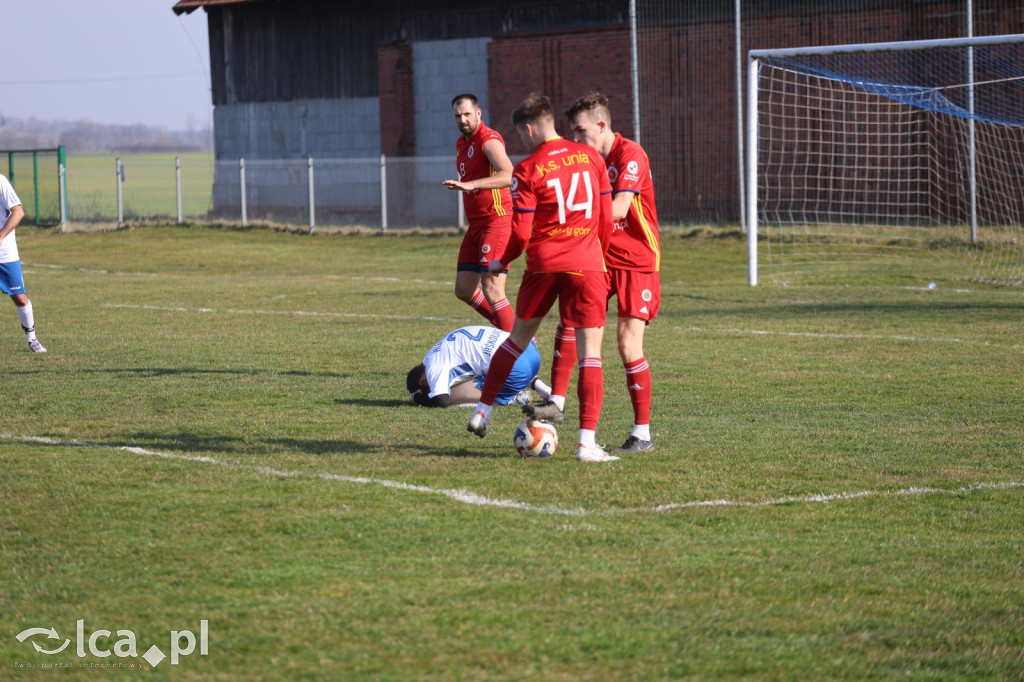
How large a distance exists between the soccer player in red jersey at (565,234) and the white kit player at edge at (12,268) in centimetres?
695

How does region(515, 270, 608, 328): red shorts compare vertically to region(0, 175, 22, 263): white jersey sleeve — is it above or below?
below

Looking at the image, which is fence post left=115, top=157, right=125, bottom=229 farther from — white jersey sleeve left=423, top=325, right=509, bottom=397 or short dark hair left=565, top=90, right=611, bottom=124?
short dark hair left=565, top=90, right=611, bottom=124

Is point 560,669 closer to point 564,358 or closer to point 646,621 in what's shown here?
point 646,621

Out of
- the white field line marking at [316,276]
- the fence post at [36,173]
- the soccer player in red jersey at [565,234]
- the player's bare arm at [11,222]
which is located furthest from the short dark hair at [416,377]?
the fence post at [36,173]

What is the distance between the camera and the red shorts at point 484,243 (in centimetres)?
1036

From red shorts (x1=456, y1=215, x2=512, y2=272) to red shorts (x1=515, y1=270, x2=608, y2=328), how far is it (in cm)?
317

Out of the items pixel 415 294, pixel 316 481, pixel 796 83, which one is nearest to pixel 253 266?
pixel 415 294

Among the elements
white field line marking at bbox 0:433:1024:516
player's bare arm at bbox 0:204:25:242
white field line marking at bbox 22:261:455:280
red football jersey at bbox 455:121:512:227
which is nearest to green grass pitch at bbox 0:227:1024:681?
white field line marking at bbox 0:433:1024:516

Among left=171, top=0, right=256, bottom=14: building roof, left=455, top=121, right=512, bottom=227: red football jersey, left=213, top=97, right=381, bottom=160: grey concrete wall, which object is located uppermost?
left=171, top=0, right=256, bottom=14: building roof

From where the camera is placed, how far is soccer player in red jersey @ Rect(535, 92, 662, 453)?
724 centimetres

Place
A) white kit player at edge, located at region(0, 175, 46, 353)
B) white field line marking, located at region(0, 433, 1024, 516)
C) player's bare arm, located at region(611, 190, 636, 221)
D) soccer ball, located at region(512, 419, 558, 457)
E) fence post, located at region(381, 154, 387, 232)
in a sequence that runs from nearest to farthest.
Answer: white field line marking, located at region(0, 433, 1024, 516) < soccer ball, located at region(512, 419, 558, 457) < player's bare arm, located at region(611, 190, 636, 221) < white kit player at edge, located at region(0, 175, 46, 353) < fence post, located at region(381, 154, 387, 232)

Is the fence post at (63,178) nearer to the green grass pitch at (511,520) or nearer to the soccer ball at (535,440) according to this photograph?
the green grass pitch at (511,520)

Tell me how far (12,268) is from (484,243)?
17.3 feet

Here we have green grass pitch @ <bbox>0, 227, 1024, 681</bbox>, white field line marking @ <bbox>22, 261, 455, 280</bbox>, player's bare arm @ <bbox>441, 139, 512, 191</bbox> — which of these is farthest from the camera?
white field line marking @ <bbox>22, 261, 455, 280</bbox>
